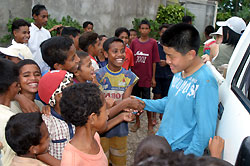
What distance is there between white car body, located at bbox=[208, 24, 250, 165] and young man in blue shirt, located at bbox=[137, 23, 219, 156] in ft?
0.36

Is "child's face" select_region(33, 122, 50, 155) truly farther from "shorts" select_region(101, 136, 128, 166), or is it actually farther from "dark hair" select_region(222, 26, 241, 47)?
"dark hair" select_region(222, 26, 241, 47)

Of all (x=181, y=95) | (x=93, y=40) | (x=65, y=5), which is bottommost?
(x=181, y=95)

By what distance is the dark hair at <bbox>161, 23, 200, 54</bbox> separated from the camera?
1.96 m

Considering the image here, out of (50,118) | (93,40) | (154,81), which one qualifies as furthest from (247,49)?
(154,81)

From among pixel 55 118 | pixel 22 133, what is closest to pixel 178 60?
pixel 55 118

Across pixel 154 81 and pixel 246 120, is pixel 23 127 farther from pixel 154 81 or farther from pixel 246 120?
pixel 154 81

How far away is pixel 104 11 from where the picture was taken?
10094mm

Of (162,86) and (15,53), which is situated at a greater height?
(15,53)

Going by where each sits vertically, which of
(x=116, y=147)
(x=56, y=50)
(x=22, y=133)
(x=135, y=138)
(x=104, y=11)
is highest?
(x=104, y=11)

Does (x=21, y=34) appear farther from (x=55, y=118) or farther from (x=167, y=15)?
(x=167, y=15)

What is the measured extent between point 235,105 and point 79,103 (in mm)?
1065

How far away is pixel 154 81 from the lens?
513 cm

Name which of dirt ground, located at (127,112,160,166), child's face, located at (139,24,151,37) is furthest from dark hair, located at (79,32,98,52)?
dirt ground, located at (127,112,160,166)

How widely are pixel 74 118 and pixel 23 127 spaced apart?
1.46 ft
